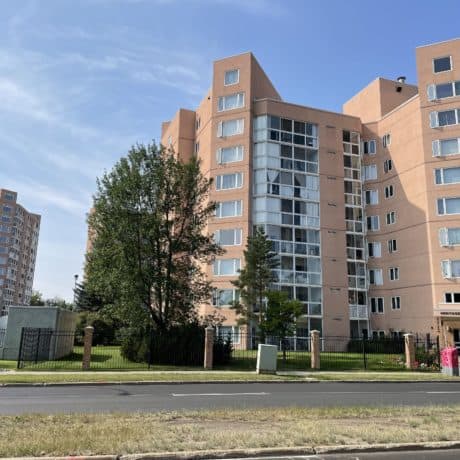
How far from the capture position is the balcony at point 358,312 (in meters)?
45.8

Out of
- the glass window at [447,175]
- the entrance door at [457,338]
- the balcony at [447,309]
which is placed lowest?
the entrance door at [457,338]

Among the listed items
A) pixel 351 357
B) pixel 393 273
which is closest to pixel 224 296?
pixel 351 357

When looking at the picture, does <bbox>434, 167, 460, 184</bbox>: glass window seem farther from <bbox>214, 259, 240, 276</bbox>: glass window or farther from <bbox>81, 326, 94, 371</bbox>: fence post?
<bbox>81, 326, 94, 371</bbox>: fence post

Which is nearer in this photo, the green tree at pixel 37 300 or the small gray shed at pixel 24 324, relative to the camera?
the small gray shed at pixel 24 324

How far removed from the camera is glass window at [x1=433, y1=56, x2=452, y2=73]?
143ft

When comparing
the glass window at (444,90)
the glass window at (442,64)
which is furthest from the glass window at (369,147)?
the glass window at (442,64)

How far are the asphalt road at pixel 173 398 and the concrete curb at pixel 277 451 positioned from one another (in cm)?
471

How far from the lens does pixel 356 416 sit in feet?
33.4

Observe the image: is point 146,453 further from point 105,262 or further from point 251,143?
point 251,143

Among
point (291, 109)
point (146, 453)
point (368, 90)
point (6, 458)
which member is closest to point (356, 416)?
point (146, 453)

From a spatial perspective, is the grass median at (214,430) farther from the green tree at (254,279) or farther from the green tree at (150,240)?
the green tree at (254,279)

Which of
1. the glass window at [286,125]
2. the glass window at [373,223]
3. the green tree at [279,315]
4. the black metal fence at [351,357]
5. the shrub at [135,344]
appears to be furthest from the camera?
the glass window at [373,223]

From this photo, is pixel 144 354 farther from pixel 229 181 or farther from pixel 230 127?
pixel 230 127

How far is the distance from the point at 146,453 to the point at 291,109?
44.4m
